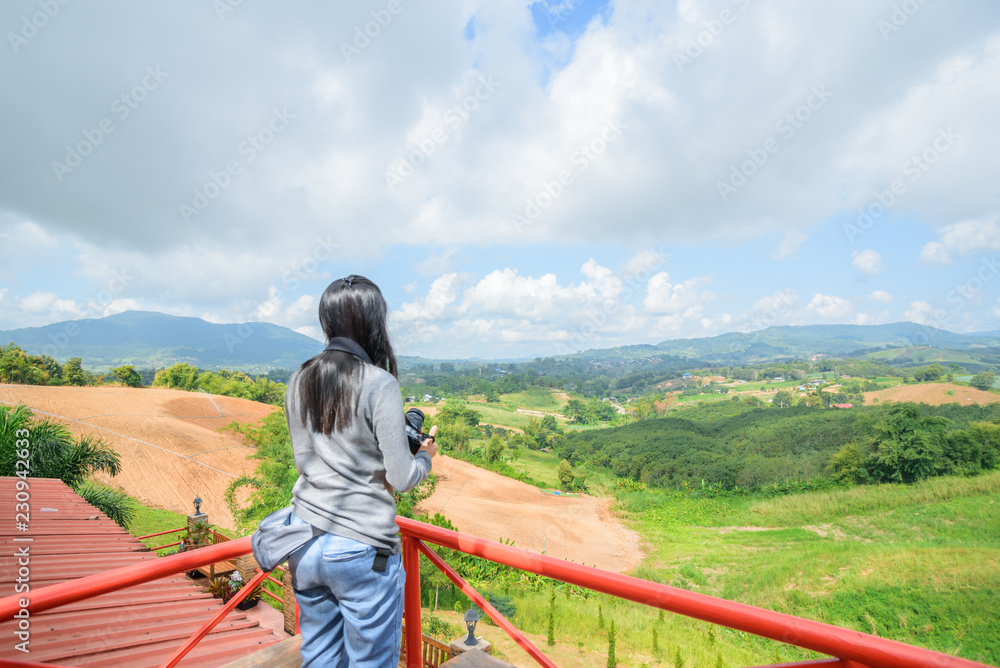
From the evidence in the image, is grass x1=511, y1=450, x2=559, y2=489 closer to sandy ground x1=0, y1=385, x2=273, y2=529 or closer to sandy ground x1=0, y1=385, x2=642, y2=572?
sandy ground x1=0, y1=385, x2=642, y2=572

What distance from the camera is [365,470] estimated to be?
117cm

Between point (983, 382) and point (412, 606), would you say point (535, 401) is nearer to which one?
point (983, 382)

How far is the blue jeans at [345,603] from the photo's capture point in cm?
113

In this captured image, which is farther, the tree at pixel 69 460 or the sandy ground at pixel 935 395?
the sandy ground at pixel 935 395

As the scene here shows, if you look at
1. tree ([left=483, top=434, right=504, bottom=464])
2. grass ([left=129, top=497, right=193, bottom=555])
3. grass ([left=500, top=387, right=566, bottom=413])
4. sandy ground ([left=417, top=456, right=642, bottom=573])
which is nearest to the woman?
grass ([left=129, top=497, right=193, bottom=555])

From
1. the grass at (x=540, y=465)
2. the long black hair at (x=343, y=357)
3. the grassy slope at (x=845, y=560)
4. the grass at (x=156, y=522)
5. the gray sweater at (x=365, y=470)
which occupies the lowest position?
the grassy slope at (x=845, y=560)

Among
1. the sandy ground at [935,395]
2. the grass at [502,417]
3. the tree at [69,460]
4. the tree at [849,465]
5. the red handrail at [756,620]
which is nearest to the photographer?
the red handrail at [756,620]

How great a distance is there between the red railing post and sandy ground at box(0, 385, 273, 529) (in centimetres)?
2378

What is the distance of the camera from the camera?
1.29m

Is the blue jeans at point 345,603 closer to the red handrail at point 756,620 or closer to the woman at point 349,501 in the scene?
the woman at point 349,501

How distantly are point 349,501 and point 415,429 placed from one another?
257 mm

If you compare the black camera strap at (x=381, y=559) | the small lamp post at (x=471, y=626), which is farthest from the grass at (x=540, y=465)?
the black camera strap at (x=381, y=559)

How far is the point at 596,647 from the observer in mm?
12391

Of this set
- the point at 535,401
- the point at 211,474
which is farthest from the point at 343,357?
the point at 535,401
